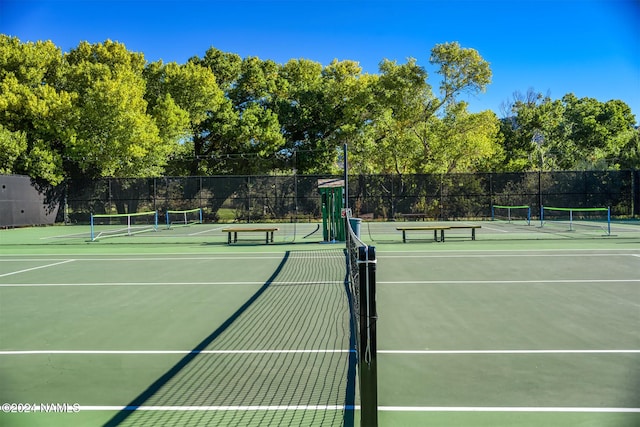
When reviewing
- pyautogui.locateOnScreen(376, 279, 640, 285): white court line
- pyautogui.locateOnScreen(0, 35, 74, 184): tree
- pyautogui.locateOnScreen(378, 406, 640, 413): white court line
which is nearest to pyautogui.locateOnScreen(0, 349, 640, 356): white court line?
pyautogui.locateOnScreen(378, 406, 640, 413): white court line

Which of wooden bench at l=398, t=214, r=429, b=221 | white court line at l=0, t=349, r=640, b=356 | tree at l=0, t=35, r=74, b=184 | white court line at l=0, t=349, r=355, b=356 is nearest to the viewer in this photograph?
white court line at l=0, t=349, r=640, b=356

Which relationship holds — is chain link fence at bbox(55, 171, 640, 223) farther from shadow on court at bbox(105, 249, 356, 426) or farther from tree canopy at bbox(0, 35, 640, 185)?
shadow on court at bbox(105, 249, 356, 426)

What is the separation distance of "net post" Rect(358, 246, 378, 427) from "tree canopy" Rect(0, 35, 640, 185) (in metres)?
27.4

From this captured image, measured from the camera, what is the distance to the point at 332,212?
17.5 m

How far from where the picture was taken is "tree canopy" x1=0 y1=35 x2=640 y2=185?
28438 millimetres

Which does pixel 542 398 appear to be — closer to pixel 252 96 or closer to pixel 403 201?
pixel 403 201

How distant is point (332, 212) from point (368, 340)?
14142 mm

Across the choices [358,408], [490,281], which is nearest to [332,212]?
[490,281]

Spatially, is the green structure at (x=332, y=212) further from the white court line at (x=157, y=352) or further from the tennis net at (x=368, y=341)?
the tennis net at (x=368, y=341)

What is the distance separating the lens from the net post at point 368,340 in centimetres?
309

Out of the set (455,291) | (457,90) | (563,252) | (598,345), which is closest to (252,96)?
(457,90)

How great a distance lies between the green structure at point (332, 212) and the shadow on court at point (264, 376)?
950 cm

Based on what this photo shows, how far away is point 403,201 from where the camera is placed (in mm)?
29453

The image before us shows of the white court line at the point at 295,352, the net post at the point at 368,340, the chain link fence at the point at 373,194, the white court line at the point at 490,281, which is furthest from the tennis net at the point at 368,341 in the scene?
the chain link fence at the point at 373,194
